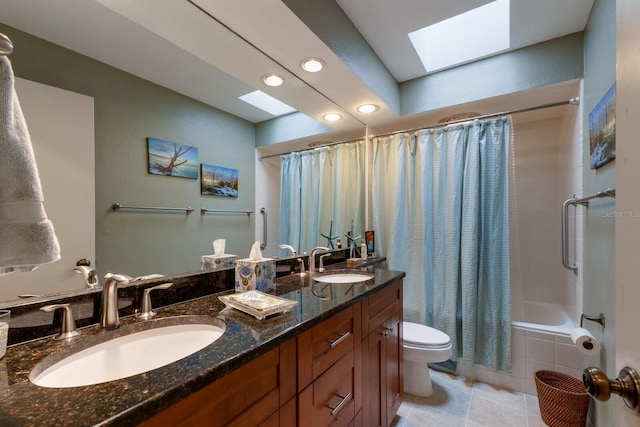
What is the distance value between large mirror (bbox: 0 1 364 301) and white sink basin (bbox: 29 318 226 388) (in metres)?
0.27

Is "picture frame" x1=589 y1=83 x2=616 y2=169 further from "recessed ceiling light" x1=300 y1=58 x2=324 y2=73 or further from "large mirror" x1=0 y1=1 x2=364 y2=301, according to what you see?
"large mirror" x1=0 y1=1 x2=364 y2=301

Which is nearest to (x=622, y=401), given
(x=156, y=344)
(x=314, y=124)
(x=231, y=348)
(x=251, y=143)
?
(x=231, y=348)

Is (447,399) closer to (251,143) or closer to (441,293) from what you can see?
(441,293)

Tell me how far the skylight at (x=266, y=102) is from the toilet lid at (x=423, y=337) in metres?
1.73

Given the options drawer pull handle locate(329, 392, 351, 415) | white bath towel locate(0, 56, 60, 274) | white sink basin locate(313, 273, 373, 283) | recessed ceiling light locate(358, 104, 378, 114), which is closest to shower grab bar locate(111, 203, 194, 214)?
white bath towel locate(0, 56, 60, 274)

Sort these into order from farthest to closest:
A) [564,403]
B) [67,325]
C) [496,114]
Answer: [496,114] < [564,403] < [67,325]

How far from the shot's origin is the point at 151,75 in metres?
1.11

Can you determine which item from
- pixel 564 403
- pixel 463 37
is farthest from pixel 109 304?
pixel 463 37

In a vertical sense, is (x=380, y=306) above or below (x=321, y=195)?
below

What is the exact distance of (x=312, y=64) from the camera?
1.58 meters

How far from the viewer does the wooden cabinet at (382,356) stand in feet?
4.35

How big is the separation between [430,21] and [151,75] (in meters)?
1.56

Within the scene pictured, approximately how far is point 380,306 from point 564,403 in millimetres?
1187

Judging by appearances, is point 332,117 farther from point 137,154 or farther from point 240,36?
point 137,154
